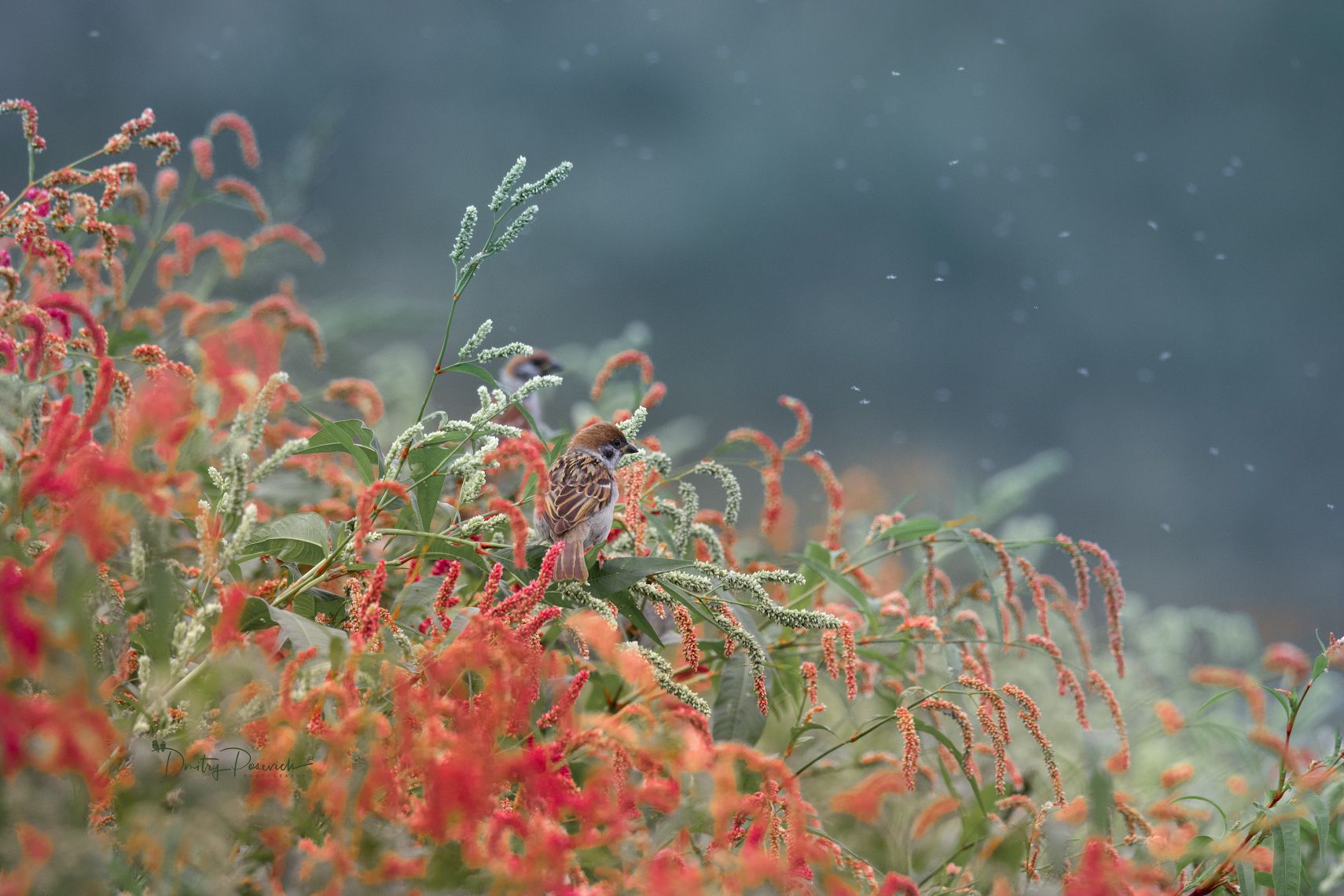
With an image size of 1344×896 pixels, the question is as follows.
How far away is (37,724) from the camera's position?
0.50 metres

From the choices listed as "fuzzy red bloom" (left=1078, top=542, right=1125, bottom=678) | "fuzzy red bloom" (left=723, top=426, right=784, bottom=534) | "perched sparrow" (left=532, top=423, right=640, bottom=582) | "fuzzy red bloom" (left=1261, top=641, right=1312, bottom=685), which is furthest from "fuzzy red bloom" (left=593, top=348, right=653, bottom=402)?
"fuzzy red bloom" (left=1261, top=641, right=1312, bottom=685)

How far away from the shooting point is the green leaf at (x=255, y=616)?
0.78 meters

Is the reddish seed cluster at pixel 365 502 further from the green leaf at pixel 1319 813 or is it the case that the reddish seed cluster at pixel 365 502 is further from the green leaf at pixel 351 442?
the green leaf at pixel 1319 813

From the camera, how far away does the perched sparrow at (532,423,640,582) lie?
4.15 feet

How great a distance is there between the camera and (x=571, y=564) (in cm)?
100

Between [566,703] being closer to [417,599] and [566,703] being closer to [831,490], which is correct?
[417,599]

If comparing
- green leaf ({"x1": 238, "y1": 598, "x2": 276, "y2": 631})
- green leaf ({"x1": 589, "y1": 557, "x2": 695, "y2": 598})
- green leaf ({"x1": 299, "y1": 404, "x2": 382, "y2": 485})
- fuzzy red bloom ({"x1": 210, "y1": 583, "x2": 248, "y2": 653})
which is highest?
green leaf ({"x1": 299, "y1": 404, "x2": 382, "y2": 485})

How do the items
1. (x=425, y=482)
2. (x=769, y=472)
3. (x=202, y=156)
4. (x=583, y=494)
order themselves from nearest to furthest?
1. (x=425, y=482)
2. (x=769, y=472)
3. (x=583, y=494)
4. (x=202, y=156)

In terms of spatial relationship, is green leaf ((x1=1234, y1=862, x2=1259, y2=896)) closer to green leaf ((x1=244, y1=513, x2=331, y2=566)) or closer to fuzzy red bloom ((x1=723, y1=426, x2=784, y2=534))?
fuzzy red bloom ((x1=723, y1=426, x2=784, y2=534))

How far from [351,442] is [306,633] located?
0.23m

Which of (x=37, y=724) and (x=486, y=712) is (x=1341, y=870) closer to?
(x=486, y=712)

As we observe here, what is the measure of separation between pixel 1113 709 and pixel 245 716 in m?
0.86

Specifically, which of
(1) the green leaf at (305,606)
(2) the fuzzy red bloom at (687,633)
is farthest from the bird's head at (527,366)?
(2) the fuzzy red bloom at (687,633)

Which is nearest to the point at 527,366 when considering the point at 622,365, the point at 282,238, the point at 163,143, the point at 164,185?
the point at 282,238
